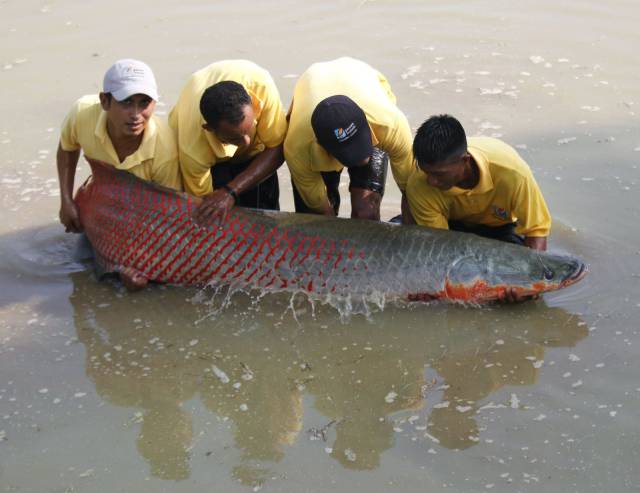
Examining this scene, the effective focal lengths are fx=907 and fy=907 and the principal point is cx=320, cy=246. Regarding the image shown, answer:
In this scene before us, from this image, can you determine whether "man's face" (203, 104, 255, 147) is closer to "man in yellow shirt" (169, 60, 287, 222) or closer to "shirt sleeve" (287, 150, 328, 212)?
"man in yellow shirt" (169, 60, 287, 222)

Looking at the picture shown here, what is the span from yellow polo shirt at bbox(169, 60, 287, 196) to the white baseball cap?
0.25 meters

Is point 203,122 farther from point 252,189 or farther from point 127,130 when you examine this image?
point 252,189

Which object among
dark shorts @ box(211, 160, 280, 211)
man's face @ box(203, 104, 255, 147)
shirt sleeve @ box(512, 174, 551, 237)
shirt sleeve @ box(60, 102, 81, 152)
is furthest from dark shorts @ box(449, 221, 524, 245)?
shirt sleeve @ box(60, 102, 81, 152)

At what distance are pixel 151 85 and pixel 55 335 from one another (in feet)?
4.36

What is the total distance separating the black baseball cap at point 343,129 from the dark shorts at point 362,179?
10.5 inches

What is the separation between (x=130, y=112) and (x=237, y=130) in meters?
0.56

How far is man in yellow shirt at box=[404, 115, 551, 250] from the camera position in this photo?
13.4ft

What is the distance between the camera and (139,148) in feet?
15.1

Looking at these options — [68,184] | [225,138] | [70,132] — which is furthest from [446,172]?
[68,184]

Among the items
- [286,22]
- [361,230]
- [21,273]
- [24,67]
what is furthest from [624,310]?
[24,67]

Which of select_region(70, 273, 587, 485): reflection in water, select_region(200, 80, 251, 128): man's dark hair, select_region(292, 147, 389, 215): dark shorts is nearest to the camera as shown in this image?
select_region(70, 273, 587, 485): reflection in water

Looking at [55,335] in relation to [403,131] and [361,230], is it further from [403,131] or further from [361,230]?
[403,131]

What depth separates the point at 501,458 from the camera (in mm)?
3434

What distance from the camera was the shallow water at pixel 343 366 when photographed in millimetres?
3451
